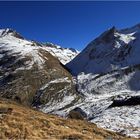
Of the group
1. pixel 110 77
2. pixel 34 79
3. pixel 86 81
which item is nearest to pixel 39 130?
pixel 110 77

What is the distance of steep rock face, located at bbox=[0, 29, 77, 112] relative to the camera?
9843 centimetres

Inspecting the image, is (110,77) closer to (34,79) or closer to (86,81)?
(86,81)

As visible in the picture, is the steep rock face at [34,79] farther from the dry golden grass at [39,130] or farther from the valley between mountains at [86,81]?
the dry golden grass at [39,130]

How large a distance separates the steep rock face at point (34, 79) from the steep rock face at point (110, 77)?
526 centimetres

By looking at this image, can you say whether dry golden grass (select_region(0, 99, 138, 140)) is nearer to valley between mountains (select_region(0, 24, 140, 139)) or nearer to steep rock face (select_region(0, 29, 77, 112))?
valley between mountains (select_region(0, 24, 140, 139))

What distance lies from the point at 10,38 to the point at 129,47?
308 feet

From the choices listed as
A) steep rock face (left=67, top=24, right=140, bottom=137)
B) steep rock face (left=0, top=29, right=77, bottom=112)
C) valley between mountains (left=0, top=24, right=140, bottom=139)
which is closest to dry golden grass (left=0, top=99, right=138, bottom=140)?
steep rock face (left=67, top=24, right=140, bottom=137)

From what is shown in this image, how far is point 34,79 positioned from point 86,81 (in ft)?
57.4

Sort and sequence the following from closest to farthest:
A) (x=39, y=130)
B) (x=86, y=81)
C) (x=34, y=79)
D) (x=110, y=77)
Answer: (x=39, y=130)
(x=110, y=77)
(x=86, y=81)
(x=34, y=79)

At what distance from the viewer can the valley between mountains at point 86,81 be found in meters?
73.3

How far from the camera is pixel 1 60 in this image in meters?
145

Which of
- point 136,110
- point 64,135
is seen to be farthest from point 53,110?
point 64,135

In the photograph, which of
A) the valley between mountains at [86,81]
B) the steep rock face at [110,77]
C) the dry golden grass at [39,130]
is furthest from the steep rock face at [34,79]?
the dry golden grass at [39,130]

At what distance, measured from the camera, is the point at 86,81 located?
109312 millimetres
